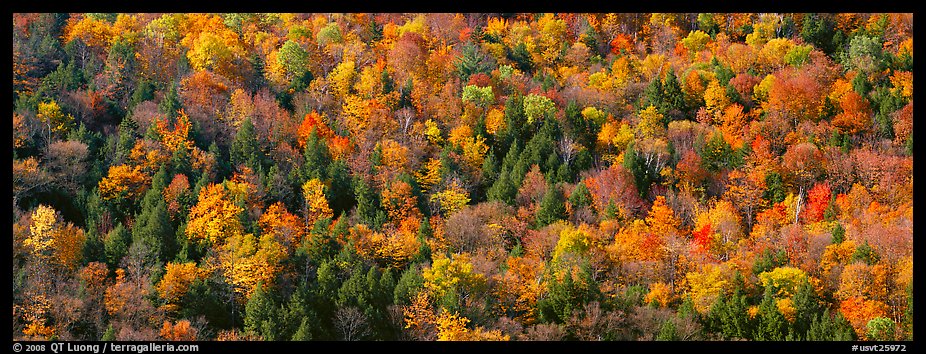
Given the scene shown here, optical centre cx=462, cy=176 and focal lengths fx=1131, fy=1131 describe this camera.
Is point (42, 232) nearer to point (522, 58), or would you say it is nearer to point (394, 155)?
point (394, 155)

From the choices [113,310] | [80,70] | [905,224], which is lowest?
[113,310]

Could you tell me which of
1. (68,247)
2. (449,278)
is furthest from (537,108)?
(68,247)

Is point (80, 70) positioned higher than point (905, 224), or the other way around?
point (80, 70)

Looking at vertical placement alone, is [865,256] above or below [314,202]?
above

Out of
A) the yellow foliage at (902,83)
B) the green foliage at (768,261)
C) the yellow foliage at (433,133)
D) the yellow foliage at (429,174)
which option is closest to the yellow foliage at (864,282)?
the green foliage at (768,261)

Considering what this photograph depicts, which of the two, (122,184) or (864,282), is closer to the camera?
(864,282)

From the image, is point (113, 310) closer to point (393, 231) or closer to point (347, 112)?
point (393, 231)

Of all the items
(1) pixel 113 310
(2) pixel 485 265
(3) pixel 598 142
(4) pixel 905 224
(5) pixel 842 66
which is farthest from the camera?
(5) pixel 842 66

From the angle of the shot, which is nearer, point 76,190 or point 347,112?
point 76,190

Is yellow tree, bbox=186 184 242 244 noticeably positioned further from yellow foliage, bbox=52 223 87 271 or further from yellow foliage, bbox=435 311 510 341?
yellow foliage, bbox=435 311 510 341

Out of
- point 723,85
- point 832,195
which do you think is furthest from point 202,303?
point 723,85
